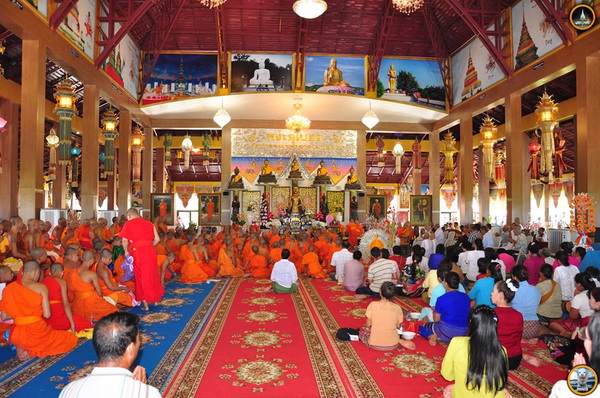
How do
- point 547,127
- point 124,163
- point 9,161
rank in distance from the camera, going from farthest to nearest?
point 124,163 → point 9,161 → point 547,127

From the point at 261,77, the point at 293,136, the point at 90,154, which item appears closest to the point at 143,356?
the point at 90,154

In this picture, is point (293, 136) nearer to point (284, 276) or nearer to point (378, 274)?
point (284, 276)

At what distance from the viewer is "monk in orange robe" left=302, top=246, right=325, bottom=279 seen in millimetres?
9297

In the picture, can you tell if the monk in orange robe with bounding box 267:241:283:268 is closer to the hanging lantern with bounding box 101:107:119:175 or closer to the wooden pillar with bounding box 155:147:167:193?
the hanging lantern with bounding box 101:107:119:175

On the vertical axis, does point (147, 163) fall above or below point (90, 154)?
above

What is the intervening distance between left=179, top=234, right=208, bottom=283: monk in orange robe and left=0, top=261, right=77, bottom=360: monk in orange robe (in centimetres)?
410

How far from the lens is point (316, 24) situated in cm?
1567

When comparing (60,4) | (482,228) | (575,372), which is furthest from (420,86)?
(575,372)

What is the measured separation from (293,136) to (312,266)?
10682 mm

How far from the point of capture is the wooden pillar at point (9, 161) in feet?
46.3

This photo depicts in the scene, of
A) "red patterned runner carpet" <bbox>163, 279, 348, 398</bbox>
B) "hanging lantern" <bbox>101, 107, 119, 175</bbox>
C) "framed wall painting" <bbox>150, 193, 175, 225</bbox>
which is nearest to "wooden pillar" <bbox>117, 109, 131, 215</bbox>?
"framed wall painting" <bbox>150, 193, 175, 225</bbox>

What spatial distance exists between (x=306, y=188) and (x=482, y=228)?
920 cm

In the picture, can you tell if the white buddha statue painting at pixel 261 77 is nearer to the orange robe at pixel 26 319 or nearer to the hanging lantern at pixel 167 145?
the hanging lantern at pixel 167 145

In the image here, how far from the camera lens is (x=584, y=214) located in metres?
9.27
